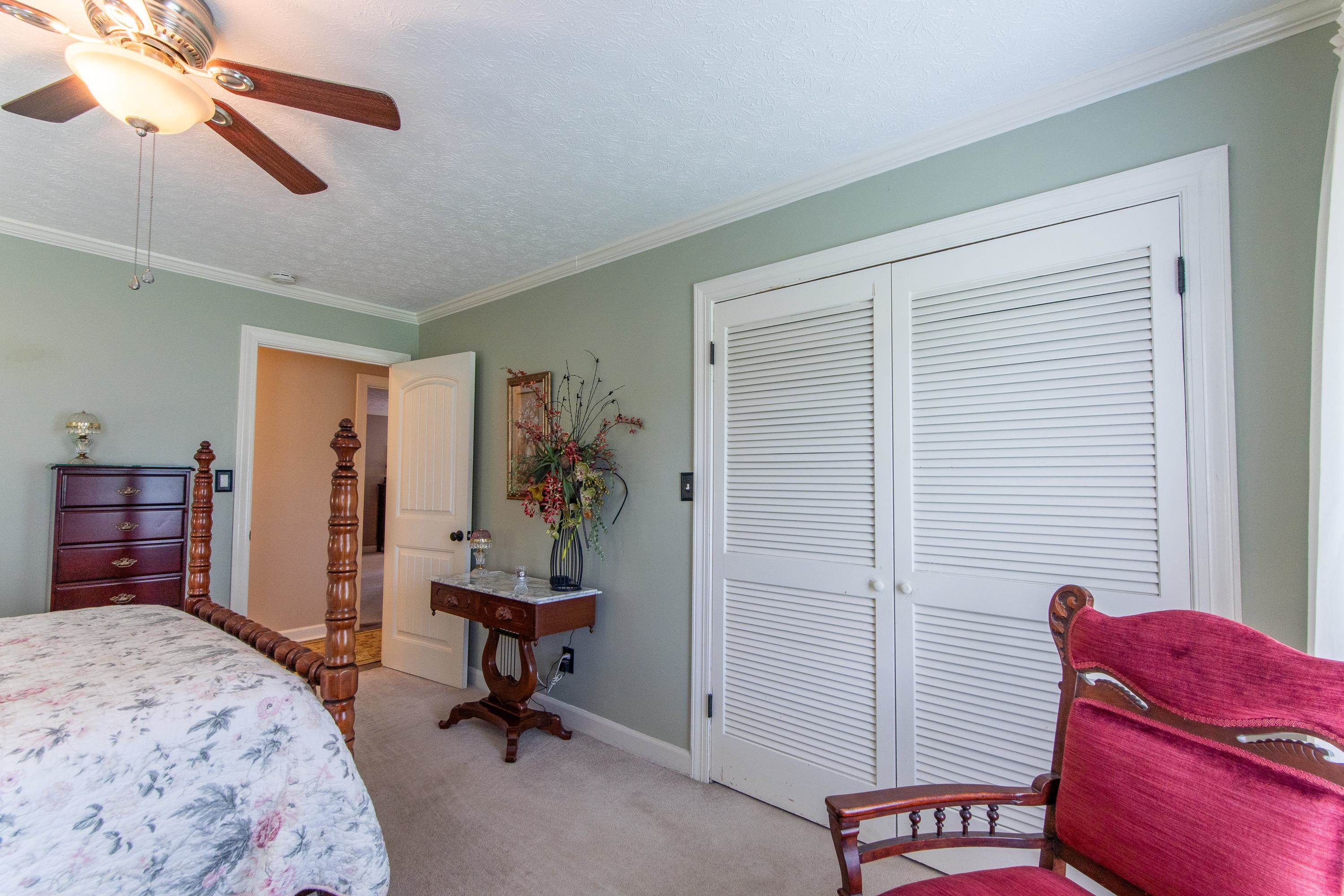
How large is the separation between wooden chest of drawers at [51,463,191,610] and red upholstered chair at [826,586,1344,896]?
3.39m

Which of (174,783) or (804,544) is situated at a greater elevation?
(804,544)

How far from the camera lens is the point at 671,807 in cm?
252

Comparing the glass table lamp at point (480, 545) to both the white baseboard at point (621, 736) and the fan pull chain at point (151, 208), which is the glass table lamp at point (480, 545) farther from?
the fan pull chain at point (151, 208)

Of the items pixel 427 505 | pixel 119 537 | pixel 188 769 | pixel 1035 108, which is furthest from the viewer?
pixel 427 505

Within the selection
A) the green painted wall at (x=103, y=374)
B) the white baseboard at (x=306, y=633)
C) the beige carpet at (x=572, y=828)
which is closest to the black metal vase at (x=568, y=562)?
the beige carpet at (x=572, y=828)

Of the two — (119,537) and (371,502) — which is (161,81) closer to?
(119,537)

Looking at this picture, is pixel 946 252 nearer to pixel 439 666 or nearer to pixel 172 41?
pixel 172 41

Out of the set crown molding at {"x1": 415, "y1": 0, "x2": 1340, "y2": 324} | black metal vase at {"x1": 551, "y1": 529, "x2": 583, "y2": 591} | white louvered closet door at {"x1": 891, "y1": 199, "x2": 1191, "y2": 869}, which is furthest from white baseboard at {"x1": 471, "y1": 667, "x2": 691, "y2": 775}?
crown molding at {"x1": 415, "y1": 0, "x2": 1340, "y2": 324}

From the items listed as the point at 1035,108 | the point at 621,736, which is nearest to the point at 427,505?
the point at 621,736

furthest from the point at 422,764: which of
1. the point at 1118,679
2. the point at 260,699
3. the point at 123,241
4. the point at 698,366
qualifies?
the point at 123,241

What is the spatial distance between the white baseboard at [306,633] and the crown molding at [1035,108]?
3889mm

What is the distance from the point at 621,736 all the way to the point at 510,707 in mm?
587

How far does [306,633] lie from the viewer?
193 inches

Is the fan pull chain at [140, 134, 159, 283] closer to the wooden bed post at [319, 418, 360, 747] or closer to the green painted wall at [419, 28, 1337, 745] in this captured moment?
the wooden bed post at [319, 418, 360, 747]
